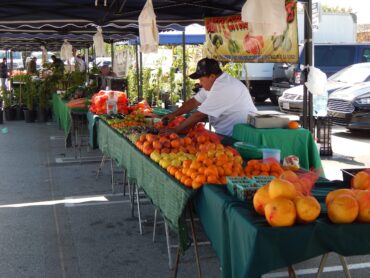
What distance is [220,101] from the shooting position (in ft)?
19.9

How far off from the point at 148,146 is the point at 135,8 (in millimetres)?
5818

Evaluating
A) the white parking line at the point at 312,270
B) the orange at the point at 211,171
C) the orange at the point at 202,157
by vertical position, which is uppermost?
the orange at the point at 202,157

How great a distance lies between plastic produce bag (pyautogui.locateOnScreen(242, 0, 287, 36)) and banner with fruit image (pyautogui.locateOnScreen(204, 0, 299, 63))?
2261mm

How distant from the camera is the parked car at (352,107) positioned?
1230 centimetres

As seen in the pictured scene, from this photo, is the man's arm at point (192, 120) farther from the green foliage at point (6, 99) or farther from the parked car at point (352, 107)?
the green foliage at point (6, 99)

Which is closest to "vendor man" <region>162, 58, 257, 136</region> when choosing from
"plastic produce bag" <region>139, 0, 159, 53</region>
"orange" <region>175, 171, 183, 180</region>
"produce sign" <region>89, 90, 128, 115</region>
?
"plastic produce bag" <region>139, 0, 159, 53</region>

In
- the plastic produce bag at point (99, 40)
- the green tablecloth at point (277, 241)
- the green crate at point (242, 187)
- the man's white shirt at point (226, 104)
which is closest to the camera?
the green tablecloth at point (277, 241)

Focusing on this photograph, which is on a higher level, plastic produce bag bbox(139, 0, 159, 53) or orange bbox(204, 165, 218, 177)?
→ plastic produce bag bbox(139, 0, 159, 53)

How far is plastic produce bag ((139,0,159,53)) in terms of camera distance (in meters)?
7.81

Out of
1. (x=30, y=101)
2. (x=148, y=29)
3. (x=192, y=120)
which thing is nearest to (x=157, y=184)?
(x=192, y=120)

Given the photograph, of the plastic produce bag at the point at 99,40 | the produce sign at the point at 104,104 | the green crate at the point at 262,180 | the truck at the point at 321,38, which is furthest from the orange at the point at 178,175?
the truck at the point at 321,38

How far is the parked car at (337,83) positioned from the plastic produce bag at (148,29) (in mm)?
7073

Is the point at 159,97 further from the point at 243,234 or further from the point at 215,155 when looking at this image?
the point at 243,234

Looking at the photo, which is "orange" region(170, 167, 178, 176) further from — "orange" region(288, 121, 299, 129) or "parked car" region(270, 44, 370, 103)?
"parked car" region(270, 44, 370, 103)
